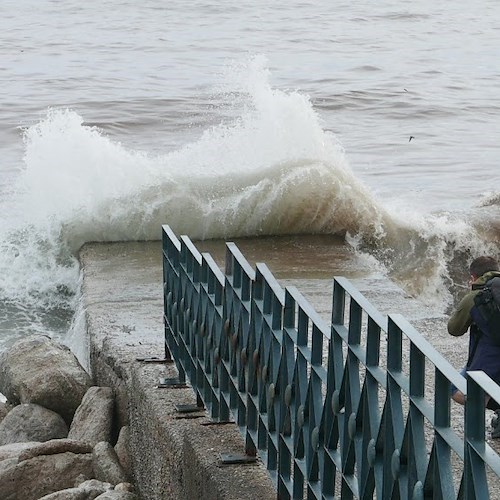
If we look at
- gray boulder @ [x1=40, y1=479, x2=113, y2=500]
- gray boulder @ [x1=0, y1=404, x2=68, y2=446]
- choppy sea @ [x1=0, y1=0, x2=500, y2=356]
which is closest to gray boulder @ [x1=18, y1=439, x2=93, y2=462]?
gray boulder @ [x1=40, y1=479, x2=113, y2=500]

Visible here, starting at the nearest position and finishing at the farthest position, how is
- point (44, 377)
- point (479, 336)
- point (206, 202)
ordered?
point (479, 336), point (44, 377), point (206, 202)

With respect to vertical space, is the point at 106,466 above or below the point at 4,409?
above

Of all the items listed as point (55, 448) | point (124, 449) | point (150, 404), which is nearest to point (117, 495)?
point (150, 404)

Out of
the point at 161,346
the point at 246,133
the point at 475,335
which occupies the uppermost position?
the point at 475,335

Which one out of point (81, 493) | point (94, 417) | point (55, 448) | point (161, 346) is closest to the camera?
point (81, 493)

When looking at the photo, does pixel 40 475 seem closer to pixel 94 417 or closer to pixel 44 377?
pixel 94 417

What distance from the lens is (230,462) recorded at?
4086 millimetres

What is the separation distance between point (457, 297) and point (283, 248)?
127 centimetres

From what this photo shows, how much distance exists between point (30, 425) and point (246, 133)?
5087mm

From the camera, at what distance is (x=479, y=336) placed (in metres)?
4.36

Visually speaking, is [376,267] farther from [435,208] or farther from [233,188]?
[435,208]

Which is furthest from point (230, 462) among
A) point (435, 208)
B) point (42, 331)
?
point (435, 208)

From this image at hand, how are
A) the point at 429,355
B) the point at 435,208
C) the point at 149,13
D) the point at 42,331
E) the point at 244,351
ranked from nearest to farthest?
1. the point at 429,355
2. the point at 244,351
3. the point at 42,331
4. the point at 435,208
5. the point at 149,13

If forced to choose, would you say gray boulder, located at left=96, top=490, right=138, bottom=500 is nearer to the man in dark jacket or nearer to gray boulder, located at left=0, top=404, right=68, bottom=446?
gray boulder, located at left=0, top=404, right=68, bottom=446
